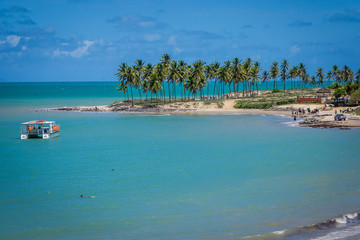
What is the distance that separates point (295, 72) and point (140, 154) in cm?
13258

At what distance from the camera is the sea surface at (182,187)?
70.3 feet

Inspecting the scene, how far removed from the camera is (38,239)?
A: 802 inches

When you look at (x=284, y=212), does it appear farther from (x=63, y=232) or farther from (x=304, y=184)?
(x=63, y=232)

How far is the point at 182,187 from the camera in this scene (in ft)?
98.5

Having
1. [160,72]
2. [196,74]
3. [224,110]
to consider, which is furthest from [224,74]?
[160,72]

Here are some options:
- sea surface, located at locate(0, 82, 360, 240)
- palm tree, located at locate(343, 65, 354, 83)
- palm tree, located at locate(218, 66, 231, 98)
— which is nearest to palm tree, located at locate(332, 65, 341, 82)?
palm tree, located at locate(343, 65, 354, 83)

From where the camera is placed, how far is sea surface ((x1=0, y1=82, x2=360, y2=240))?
70.3ft

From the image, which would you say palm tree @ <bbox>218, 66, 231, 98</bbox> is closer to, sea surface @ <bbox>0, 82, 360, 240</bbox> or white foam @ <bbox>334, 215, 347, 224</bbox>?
sea surface @ <bbox>0, 82, 360, 240</bbox>

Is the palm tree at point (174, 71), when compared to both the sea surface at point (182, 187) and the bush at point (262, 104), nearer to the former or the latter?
the bush at point (262, 104)

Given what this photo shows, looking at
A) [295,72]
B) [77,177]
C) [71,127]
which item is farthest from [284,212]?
[295,72]

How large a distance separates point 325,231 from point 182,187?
12249mm

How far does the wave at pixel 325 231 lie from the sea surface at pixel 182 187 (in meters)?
0.05

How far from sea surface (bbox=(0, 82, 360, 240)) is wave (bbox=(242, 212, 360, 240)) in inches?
1.9

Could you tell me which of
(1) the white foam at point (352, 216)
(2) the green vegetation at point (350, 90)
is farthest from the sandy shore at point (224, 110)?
(1) the white foam at point (352, 216)
